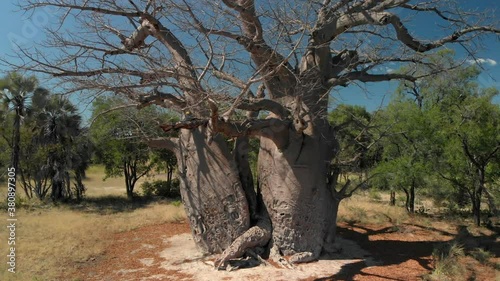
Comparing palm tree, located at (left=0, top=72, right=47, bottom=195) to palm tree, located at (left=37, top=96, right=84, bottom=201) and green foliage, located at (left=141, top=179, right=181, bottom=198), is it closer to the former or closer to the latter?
palm tree, located at (left=37, top=96, right=84, bottom=201)

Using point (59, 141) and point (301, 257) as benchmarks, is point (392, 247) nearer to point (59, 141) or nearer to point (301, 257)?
point (301, 257)

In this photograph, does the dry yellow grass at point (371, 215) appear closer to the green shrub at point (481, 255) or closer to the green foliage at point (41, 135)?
the green shrub at point (481, 255)

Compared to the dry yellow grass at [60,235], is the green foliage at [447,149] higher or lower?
higher

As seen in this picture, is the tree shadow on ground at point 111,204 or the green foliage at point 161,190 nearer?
the tree shadow on ground at point 111,204

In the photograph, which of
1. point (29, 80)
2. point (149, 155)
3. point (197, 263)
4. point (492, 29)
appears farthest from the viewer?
point (149, 155)

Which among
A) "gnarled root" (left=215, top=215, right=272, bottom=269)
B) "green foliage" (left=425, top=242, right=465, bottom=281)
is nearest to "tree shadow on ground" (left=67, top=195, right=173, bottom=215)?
"gnarled root" (left=215, top=215, right=272, bottom=269)

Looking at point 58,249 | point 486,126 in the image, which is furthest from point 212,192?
point 486,126

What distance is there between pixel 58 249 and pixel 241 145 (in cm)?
444

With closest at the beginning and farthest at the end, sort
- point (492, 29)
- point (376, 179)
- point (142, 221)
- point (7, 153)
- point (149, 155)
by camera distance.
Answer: point (492, 29), point (142, 221), point (376, 179), point (7, 153), point (149, 155)

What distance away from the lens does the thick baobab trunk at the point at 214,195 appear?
6523 millimetres

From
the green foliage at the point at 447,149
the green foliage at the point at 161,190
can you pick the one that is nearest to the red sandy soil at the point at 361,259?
the green foliage at the point at 447,149

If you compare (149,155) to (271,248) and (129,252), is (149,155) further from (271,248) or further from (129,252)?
(271,248)

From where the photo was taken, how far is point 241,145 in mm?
7305

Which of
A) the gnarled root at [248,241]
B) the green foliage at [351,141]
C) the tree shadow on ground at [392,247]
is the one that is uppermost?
the green foliage at [351,141]
